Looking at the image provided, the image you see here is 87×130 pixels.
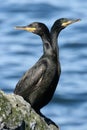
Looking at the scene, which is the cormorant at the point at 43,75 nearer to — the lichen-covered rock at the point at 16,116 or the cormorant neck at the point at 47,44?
the cormorant neck at the point at 47,44

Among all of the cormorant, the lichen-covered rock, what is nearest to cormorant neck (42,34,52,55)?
the cormorant

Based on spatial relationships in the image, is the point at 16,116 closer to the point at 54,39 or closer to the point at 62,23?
the point at 54,39

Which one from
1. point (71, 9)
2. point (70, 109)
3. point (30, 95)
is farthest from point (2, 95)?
point (71, 9)

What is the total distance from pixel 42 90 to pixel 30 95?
175 mm

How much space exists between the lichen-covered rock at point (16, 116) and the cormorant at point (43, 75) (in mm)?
1673

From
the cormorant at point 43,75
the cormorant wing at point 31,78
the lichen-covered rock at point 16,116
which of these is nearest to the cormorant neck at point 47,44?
the cormorant at point 43,75

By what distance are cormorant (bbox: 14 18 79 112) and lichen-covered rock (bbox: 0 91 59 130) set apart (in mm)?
1673

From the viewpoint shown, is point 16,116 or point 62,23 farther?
point 62,23

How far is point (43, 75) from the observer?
1179cm

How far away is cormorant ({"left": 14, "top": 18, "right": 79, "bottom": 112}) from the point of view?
38.3 ft

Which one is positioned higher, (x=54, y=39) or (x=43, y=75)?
(x=54, y=39)

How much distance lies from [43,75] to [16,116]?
8.09 ft

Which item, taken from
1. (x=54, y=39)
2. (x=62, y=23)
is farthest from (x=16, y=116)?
(x=62, y=23)

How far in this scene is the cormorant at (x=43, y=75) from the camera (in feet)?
38.3
